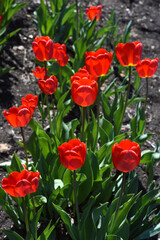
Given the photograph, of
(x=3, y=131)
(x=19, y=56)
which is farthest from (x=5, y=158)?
(x=19, y=56)

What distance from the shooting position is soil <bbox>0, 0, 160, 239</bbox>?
2646 mm

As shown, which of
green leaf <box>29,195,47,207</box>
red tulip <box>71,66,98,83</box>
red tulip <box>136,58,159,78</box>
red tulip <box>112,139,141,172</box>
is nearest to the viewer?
red tulip <box>112,139,141,172</box>

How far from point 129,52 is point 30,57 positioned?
165cm

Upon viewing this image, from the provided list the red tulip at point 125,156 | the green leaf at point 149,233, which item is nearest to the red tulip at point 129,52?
the red tulip at point 125,156

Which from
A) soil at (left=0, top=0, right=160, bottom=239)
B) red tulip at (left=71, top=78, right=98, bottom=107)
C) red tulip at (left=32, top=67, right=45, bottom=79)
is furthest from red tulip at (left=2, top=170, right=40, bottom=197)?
red tulip at (left=32, top=67, right=45, bottom=79)

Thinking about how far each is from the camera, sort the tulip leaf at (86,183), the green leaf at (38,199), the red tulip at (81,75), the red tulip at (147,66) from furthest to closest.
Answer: the red tulip at (147,66), the tulip leaf at (86,183), the green leaf at (38,199), the red tulip at (81,75)

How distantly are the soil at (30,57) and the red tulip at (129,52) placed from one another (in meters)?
0.83

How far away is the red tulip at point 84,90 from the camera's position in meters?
1.60

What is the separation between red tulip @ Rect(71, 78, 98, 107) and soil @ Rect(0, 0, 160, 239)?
37.9 inches

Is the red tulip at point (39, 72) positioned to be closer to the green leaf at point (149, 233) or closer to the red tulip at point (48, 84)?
the red tulip at point (48, 84)

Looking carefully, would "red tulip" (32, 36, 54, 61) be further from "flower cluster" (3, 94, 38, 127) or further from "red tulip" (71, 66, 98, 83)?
"flower cluster" (3, 94, 38, 127)

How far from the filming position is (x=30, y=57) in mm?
3432

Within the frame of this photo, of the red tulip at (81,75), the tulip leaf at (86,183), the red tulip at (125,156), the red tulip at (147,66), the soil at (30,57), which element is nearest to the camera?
the red tulip at (125,156)

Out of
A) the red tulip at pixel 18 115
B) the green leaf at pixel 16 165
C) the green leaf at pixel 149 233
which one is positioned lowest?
the green leaf at pixel 149 233
